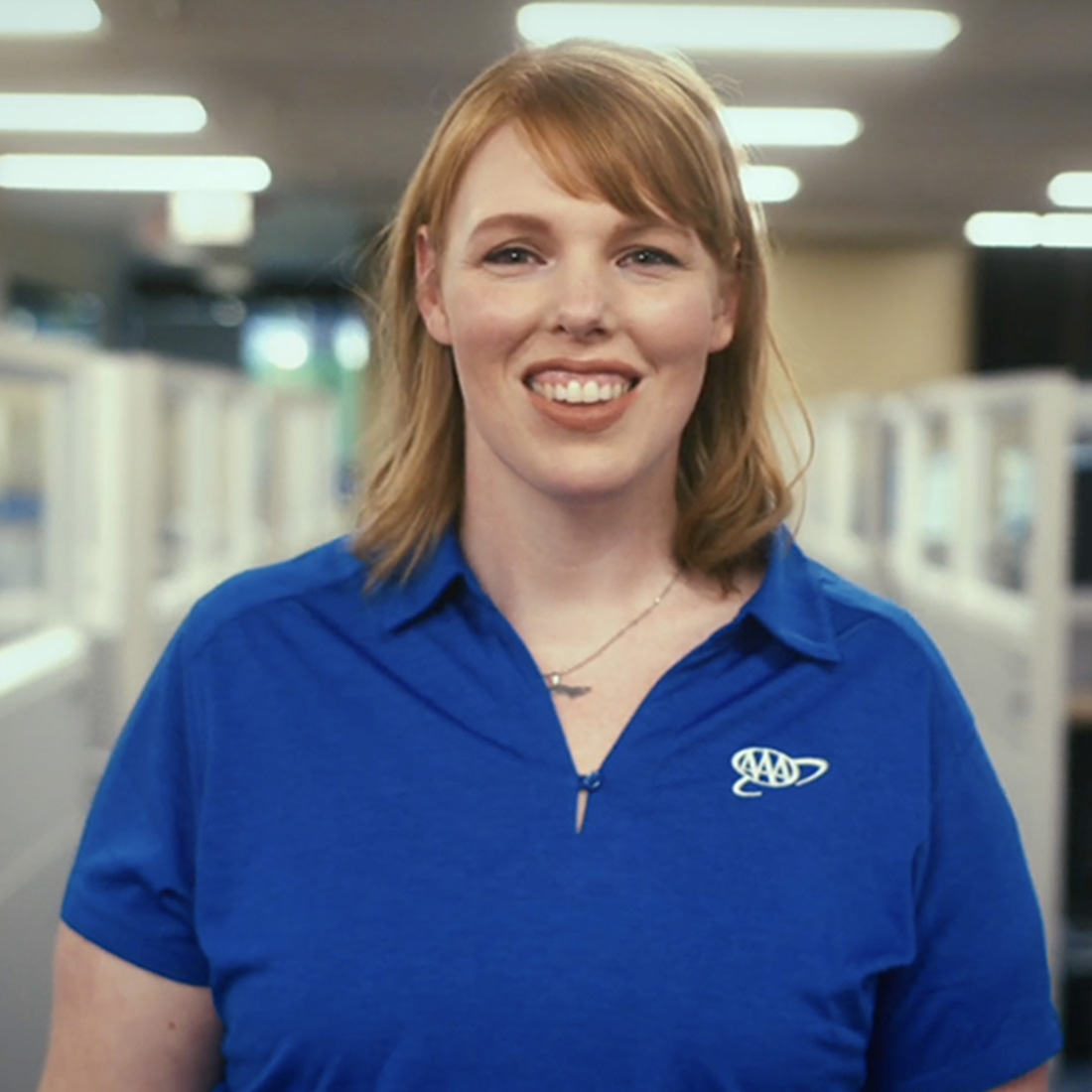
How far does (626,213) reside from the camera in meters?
1.05

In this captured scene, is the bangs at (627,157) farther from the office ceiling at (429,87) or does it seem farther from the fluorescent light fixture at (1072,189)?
the fluorescent light fixture at (1072,189)

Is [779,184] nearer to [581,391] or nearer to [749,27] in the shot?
[749,27]

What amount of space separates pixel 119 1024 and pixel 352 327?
13804mm

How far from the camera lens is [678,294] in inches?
42.2

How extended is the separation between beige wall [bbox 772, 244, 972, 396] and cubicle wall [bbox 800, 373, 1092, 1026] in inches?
244

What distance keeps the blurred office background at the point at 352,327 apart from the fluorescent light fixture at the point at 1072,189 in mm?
30

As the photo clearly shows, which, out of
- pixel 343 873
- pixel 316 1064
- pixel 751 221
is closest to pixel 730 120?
pixel 751 221

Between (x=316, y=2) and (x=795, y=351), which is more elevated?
(x=316, y=2)

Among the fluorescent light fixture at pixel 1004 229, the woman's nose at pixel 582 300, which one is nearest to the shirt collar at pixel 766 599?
the woman's nose at pixel 582 300

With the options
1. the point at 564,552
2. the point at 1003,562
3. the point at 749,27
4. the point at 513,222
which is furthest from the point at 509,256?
the point at 749,27

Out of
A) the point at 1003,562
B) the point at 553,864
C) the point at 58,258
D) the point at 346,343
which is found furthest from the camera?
the point at 346,343

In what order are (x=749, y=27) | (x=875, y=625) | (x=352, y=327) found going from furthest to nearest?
(x=352, y=327), (x=749, y=27), (x=875, y=625)

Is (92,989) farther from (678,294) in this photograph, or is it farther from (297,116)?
(297,116)

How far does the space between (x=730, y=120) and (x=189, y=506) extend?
114 inches
